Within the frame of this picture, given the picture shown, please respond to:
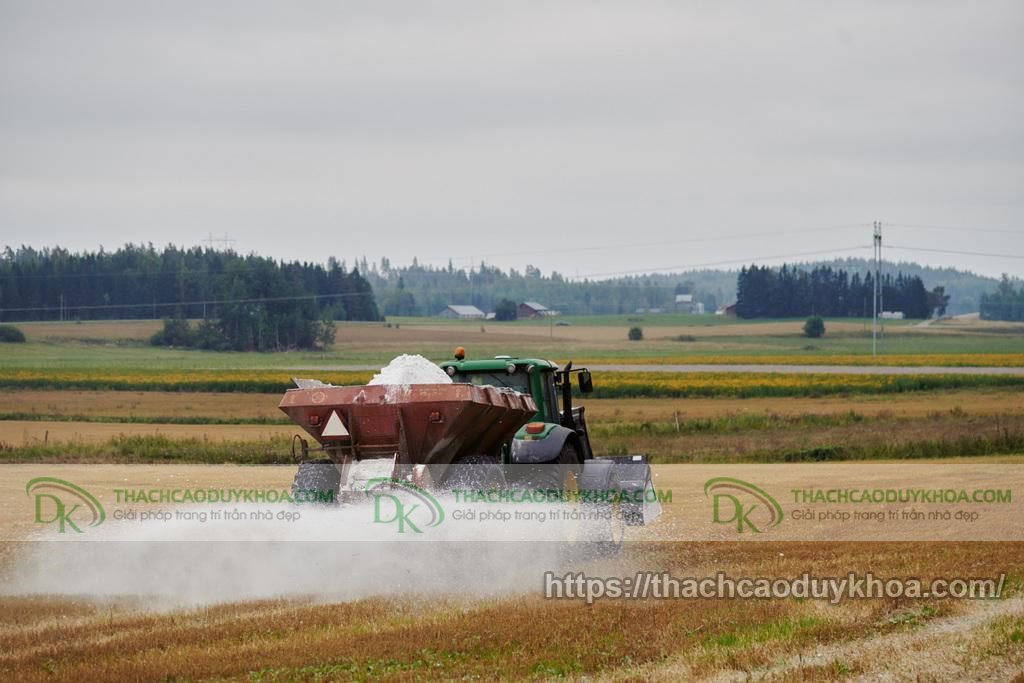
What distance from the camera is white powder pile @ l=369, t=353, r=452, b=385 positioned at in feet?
43.3

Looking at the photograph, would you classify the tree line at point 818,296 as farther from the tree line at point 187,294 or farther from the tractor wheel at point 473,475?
the tractor wheel at point 473,475

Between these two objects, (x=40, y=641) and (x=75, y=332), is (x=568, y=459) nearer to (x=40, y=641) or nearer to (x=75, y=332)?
(x=40, y=641)

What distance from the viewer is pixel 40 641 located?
10305 millimetres

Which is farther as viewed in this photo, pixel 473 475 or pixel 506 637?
pixel 473 475

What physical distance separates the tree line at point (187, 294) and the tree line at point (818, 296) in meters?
70.3

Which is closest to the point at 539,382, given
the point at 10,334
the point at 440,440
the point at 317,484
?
the point at 440,440

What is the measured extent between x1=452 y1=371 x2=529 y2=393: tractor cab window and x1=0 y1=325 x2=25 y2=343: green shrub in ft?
279

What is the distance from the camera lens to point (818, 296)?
171m

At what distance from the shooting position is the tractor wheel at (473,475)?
1307 centimetres

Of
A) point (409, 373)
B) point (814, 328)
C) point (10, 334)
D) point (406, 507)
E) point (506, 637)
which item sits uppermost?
point (409, 373)

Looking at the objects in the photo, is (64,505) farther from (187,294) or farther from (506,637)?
(187,294)

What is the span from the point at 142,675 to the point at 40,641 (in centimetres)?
180

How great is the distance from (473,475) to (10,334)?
290 ft

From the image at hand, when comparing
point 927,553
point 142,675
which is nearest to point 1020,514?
point 927,553
